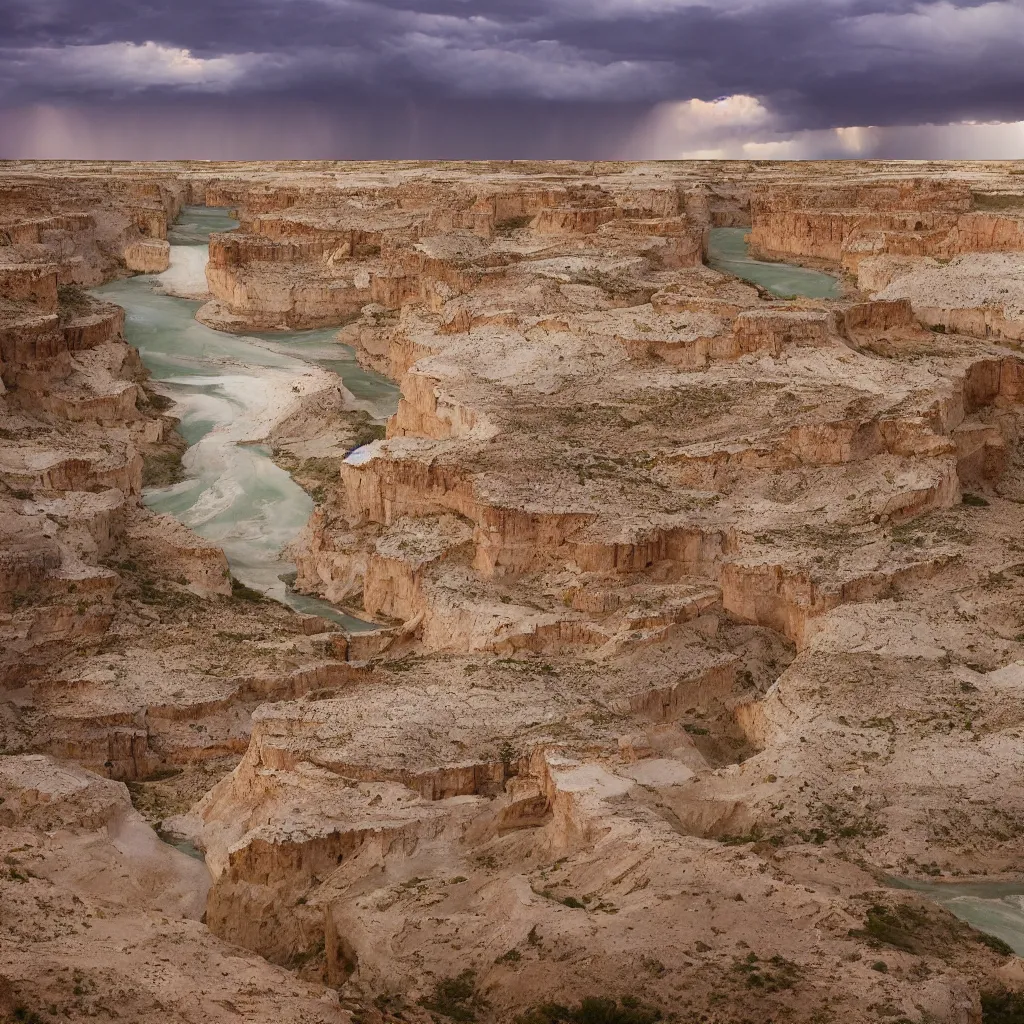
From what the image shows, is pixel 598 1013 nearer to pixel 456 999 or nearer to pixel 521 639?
pixel 456 999

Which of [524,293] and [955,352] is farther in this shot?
[524,293]

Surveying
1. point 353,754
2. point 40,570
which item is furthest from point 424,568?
point 353,754

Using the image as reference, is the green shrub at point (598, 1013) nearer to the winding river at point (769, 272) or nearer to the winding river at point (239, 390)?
the winding river at point (239, 390)

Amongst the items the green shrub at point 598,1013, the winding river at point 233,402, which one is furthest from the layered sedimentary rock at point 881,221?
the green shrub at point 598,1013

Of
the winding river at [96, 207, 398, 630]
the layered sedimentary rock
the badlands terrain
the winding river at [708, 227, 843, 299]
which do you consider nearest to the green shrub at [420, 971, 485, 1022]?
the badlands terrain

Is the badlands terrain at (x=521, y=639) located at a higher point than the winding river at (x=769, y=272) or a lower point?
lower

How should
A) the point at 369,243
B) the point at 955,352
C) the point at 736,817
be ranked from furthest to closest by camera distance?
the point at 369,243 < the point at 955,352 < the point at 736,817

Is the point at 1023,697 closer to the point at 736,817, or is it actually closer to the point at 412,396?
the point at 736,817

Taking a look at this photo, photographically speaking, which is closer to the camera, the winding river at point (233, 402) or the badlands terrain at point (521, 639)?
the badlands terrain at point (521, 639)
